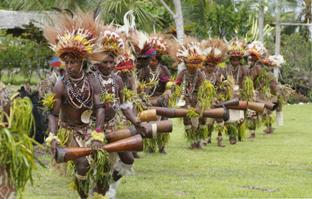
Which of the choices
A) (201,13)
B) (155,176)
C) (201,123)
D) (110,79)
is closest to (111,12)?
(201,13)

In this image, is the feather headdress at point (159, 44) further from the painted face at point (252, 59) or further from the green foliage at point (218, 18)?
the green foliage at point (218, 18)

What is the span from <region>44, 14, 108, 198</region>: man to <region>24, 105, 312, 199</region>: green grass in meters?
1.05

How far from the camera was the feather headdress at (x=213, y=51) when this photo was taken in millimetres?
10773

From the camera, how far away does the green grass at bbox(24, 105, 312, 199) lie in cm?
728

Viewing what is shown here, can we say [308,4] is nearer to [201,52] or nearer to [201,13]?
[201,13]

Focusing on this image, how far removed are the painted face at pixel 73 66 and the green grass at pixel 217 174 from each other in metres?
1.43

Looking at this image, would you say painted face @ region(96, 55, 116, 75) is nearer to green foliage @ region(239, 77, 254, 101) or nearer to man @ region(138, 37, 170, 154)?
man @ region(138, 37, 170, 154)

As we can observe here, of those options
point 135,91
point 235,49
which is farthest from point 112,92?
point 235,49

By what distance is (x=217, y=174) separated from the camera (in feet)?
28.3

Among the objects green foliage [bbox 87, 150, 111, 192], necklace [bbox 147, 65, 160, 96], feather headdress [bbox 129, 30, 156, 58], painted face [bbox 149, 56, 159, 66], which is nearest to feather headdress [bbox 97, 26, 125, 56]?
green foliage [bbox 87, 150, 111, 192]

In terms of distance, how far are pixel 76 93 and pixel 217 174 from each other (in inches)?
118

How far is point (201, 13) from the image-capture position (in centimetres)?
2353

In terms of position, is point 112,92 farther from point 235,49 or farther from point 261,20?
point 261,20

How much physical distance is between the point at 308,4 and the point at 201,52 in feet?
81.9
